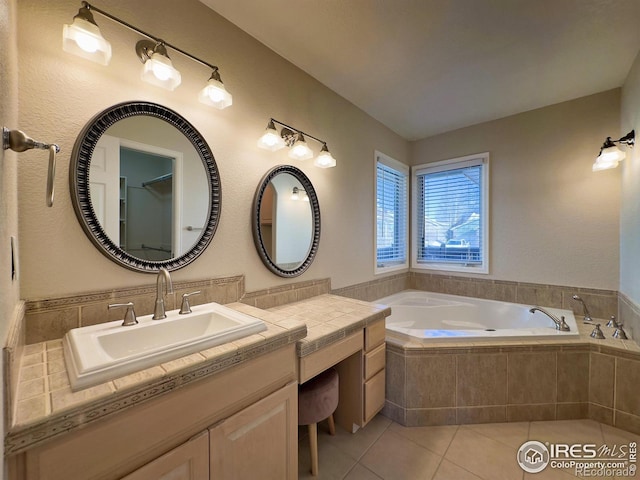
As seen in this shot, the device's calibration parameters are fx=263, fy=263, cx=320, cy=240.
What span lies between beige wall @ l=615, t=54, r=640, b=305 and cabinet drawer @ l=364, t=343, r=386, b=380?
70.1 inches

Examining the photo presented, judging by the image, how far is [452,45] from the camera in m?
1.72

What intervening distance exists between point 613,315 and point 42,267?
3764 millimetres

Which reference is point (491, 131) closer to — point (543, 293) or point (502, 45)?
point (502, 45)

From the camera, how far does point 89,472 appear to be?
65 centimetres

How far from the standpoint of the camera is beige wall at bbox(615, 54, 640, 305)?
1803mm

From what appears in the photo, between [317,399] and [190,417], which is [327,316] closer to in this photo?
→ [317,399]

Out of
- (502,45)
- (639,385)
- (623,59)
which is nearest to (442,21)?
(502,45)

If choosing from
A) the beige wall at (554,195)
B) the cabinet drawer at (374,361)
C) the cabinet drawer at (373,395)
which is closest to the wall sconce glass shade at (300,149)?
the cabinet drawer at (374,361)

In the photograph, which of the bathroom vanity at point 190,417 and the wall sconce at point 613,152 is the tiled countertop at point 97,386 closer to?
the bathroom vanity at point 190,417

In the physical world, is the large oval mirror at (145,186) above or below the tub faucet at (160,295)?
above

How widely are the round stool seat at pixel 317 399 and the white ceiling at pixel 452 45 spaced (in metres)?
2.09

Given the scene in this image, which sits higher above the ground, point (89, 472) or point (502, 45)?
point (502, 45)

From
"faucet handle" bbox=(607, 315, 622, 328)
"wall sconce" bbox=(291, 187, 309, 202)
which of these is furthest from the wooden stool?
"faucet handle" bbox=(607, 315, 622, 328)

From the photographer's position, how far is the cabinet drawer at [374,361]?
165 cm
